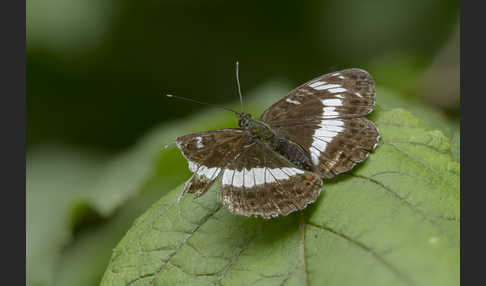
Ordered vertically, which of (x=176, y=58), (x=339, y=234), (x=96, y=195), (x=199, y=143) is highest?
(x=199, y=143)

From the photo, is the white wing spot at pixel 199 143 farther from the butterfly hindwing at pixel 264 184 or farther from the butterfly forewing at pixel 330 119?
the butterfly forewing at pixel 330 119

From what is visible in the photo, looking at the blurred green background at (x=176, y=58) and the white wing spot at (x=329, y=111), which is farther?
the blurred green background at (x=176, y=58)

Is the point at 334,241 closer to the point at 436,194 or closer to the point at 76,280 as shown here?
the point at 436,194

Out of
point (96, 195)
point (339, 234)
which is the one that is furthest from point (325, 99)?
point (96, 195)

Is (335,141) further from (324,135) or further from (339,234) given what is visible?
(339,234)

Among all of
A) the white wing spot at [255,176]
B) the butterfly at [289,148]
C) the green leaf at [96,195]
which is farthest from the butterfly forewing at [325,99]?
the green leaf at [96,195]
